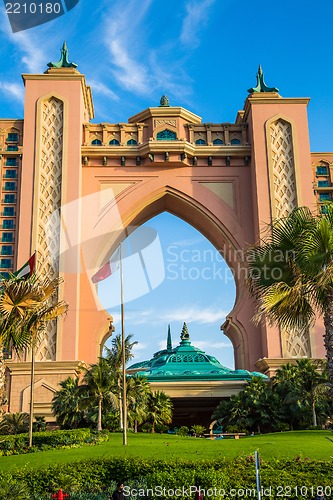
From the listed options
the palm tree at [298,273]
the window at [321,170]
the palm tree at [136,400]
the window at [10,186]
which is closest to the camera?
the palm tree at [298,273]

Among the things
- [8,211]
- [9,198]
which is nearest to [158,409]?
[8,211]

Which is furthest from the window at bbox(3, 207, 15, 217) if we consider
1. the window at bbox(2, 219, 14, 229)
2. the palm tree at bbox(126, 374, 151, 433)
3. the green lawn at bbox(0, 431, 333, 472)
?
the green lawn at bbox(0, 431, 333, 472)

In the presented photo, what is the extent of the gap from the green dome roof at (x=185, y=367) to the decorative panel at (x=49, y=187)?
7255 mm

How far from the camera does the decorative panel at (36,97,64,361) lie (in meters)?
45.8

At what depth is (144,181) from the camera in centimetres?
5181

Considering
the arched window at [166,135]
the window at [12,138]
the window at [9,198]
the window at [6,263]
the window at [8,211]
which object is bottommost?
the window at [6,263]

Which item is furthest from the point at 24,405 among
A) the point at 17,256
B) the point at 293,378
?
the point at 293,378

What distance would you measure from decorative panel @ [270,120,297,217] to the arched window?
7.69 m

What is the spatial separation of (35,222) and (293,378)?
20926mm

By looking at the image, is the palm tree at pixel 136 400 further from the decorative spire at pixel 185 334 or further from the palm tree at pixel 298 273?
the palm tree at pixel 298 273

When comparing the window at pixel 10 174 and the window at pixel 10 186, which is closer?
the window at pixel 10 186

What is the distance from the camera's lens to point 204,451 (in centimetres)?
2288

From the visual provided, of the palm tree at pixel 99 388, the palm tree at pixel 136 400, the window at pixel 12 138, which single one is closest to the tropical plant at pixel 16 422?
the palm tree at pixel 99 388

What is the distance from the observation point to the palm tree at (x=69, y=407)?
38094 millimetres
